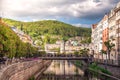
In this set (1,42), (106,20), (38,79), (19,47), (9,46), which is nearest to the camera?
(1,42)

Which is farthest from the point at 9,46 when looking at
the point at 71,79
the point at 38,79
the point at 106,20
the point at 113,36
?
the point at 106,20

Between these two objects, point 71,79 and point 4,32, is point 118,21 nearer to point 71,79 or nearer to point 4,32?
point 71,79

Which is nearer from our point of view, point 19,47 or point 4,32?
point 4,32

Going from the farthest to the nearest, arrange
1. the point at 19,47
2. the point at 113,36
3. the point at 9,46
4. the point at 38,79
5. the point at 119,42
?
the point at 113,36, the point at 119,42, the point at 19,47, the point at 38,79, the point at 9,46

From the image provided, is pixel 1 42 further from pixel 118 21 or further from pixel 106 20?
pixel 106 20

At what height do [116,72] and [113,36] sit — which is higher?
[113,36]

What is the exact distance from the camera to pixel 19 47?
90.8m

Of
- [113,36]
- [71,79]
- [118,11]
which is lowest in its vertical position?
[71,79]

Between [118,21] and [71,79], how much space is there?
27.7 meters

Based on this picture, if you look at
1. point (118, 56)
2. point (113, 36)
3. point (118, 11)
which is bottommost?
point (118, 56)

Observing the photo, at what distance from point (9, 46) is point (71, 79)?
2338 cm

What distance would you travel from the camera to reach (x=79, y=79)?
281 ft

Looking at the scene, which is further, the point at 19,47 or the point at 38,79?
the point at 19,47

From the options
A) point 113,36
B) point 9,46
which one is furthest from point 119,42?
point 9,46
